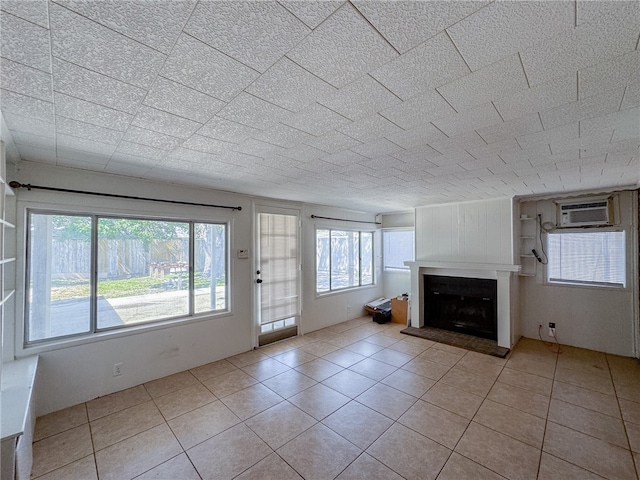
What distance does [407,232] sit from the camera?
21.0ft

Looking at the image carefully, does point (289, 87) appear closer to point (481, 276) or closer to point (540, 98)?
point (540, 98)

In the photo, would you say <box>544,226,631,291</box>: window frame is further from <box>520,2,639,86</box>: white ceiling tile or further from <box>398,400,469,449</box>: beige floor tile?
<box>520,2,639,86</box>: white ceiling tile

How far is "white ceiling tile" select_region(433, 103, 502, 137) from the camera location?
167 cm

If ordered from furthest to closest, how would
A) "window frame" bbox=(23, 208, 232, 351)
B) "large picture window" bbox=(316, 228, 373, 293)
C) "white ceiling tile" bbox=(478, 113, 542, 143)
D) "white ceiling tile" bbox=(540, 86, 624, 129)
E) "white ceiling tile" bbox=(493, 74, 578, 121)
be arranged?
"large picture window" bbox=(316, 228, 373, 293), "window frame" bbox=(23, 208, 232, 351), "white ceiling tile" bbox=(478, 113, 542, 143), "white ceiling tile" bbox=(540, 86, 624, 129), "white ceiling tile" bbox=(493, 74, 578, 121)

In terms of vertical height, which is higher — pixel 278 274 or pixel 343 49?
pixel 343 49

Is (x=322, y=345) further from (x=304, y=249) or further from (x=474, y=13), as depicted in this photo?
(x=474, y=13)

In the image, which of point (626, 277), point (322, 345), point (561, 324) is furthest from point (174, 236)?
point (626, 277)

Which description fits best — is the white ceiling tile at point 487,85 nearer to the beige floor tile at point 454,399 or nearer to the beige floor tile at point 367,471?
the beige floor tile at point 367,471

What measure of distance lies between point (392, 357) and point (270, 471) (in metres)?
2.44

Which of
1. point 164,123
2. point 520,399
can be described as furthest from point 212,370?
point 520,399

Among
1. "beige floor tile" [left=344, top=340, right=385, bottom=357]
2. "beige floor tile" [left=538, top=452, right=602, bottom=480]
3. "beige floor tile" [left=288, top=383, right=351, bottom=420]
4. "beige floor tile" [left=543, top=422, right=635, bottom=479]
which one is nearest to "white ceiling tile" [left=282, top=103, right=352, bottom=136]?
"beige floor tile" [left=288, top=383, right=351, bottom=420]

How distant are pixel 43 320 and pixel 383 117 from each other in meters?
3.65

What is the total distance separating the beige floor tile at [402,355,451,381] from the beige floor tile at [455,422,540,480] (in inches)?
38.6

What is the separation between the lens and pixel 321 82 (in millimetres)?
1374
